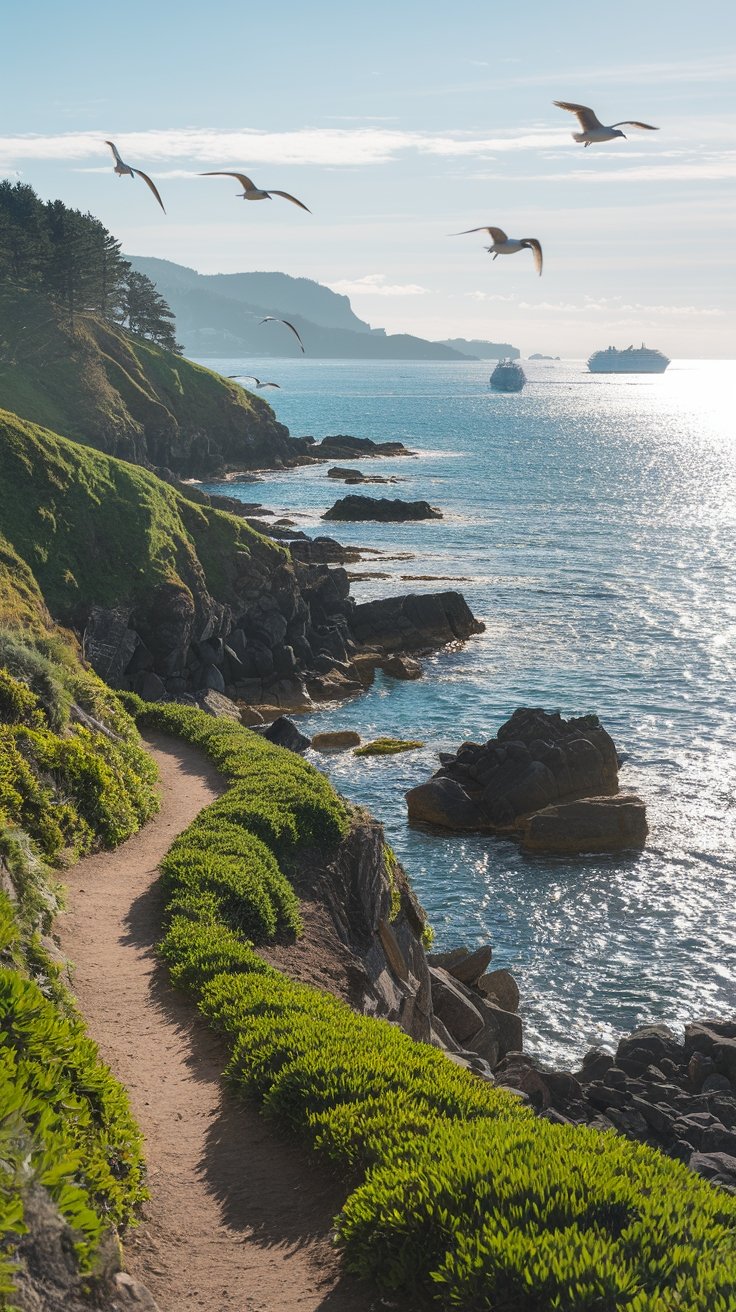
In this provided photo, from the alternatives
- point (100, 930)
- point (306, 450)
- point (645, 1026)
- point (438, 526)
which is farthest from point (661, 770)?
point (306, 450)

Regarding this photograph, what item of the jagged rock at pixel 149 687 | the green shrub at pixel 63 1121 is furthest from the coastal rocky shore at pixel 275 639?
the green shrub at pixel 63 1121

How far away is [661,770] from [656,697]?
1053 cm

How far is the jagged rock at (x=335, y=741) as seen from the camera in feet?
160

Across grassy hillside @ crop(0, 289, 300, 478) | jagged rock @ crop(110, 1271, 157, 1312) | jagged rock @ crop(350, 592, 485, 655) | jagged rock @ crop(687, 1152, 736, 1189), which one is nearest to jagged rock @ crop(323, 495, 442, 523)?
grassy hillside @ crop(0, 289, 300, 478)

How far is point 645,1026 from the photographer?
2755cm

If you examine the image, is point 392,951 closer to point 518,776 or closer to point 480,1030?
point 480,1030

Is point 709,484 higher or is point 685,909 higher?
point 709,484

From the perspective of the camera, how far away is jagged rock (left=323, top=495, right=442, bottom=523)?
4245 inches

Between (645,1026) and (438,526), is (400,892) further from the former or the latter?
(438,526)

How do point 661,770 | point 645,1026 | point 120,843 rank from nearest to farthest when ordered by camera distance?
point 120,843, point 645,1026, point 661,770

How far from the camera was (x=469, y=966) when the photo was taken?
29.4 m

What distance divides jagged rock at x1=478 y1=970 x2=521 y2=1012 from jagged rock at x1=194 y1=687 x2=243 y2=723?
762 inches

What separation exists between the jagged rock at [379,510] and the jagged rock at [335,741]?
59781mm

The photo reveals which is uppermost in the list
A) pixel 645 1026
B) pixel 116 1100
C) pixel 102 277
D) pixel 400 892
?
pixel 102 277
